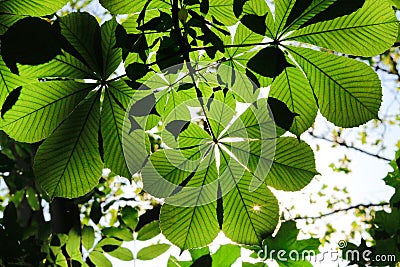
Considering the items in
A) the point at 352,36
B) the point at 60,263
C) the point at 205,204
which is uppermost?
the point at 352,36

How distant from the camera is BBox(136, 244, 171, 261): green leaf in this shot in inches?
43.0

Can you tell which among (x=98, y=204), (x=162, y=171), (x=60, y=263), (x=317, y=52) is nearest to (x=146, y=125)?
(x=162, y=171)

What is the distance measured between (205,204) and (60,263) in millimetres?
654

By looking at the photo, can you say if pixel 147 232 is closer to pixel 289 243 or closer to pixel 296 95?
pixel 289 243

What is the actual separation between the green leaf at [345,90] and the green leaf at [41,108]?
34 centimetres

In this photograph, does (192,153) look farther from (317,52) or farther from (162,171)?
(317,52)

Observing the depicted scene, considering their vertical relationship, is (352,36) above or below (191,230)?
above

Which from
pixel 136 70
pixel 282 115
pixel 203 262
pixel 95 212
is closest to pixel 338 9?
pixel 282 115

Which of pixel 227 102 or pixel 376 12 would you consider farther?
pixel 227 102

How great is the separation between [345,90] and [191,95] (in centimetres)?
27

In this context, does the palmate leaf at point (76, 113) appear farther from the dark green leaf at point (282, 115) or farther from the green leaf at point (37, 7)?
the dark green leaf at point (282, 115)

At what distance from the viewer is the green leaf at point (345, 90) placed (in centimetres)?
63

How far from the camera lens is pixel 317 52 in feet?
2.15

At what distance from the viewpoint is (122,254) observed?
112 cm
